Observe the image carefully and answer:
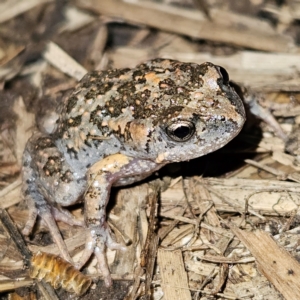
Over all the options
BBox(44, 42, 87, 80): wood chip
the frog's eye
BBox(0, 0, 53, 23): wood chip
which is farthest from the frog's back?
BBox(0, 0, 53, 23): wood chip

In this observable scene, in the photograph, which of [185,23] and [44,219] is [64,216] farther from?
[185,23]

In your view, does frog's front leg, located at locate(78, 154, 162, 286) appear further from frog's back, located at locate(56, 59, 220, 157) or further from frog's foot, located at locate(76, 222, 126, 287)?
frog's back, located at locate(56, 59, 220, 157)

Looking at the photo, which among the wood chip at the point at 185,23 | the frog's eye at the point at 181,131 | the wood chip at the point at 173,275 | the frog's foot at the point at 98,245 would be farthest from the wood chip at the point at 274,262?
the wood chip at the point at 185,23

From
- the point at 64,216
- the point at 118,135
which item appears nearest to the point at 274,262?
the point at 118,135

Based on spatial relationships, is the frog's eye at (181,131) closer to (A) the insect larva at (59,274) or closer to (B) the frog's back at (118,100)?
(B) the frog's back at (118,100)

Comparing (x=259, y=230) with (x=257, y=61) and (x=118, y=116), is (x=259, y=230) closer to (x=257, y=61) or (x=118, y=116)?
(x=118, y=116)

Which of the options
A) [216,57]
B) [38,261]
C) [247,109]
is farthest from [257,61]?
[38,261]
